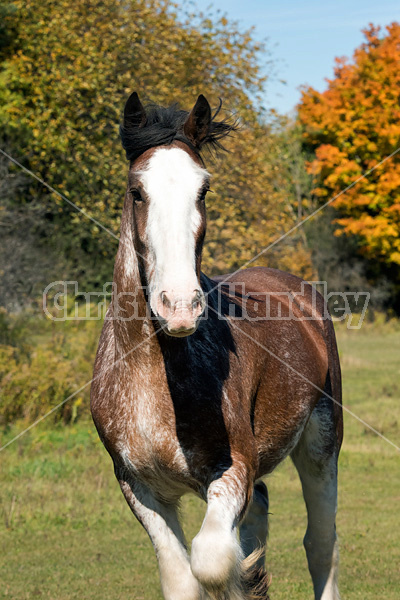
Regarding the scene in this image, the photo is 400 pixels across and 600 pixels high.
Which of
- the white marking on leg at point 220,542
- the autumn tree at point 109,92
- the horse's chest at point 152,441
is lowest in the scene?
the white marking on leg at point 220,542

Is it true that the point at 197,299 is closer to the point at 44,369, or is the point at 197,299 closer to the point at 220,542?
the point at 220,542

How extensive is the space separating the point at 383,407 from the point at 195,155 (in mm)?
10377

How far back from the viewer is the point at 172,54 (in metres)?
16.5

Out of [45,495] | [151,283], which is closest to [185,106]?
[45,495]

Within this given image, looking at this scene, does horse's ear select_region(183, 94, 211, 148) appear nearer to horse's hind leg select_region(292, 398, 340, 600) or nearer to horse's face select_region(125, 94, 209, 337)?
horse's face select_region(125, 94, 209, 337)

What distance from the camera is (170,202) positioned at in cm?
343

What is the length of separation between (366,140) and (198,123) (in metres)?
25.3

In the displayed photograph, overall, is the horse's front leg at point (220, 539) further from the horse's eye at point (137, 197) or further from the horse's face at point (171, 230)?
the horse's eye at point (137, 197)

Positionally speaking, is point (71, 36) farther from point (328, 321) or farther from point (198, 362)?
point (198, 362)

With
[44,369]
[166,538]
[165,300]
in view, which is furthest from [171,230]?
[44,369]

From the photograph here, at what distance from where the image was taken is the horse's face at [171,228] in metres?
3.17

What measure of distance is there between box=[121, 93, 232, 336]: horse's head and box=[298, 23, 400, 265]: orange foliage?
24256 millimetres

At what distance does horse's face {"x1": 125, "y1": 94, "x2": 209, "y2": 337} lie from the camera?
10.4 feet

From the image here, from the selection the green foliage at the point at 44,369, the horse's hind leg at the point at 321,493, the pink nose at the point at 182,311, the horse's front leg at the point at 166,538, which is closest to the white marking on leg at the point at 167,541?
the horse's front leg at the point at 166,538
